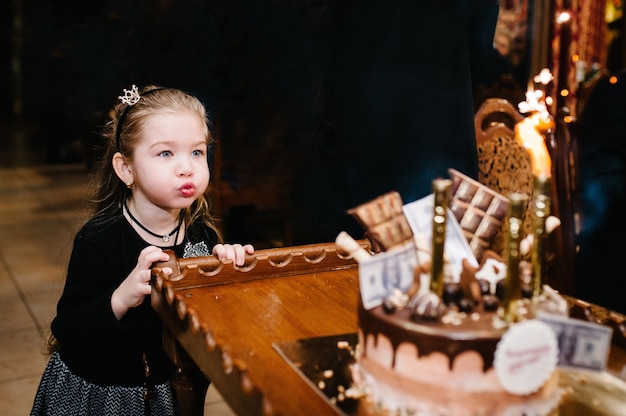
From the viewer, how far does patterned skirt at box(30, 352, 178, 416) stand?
1540mm

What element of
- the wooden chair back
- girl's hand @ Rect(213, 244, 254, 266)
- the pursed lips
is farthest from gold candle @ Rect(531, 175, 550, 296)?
the wooden chair back

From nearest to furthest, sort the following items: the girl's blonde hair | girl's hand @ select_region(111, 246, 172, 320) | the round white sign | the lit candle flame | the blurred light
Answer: the round white sign < girl's hand @ select_region(111, 246, 172, 320) < the girl's blonde hair < the lit candle flame < the blurred light

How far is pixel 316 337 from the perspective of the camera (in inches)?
42.6

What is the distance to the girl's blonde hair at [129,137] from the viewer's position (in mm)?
1583

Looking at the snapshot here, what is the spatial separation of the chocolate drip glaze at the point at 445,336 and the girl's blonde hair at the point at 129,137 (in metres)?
0.89

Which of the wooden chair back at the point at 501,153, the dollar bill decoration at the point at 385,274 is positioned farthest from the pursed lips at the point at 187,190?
the wooden chair back at the point at 501,153

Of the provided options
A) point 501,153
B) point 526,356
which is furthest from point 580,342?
point 501,153

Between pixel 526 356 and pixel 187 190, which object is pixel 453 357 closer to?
pixel 526 356

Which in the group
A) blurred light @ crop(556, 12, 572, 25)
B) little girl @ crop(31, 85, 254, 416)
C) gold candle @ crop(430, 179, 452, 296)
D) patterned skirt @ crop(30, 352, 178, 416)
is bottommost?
patterned skirt @ crop(30, 352, 178, 416)

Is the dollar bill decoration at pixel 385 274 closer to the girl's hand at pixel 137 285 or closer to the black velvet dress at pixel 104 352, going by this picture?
the girl's hand at pixel 137 285

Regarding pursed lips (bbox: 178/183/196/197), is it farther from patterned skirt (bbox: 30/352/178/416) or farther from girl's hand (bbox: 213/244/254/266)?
patterned skirt (bbox: 30/352/178/416)

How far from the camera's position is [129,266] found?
1.56 m

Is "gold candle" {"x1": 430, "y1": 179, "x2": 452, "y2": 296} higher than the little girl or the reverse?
higher

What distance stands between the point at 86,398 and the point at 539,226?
1.07 m
